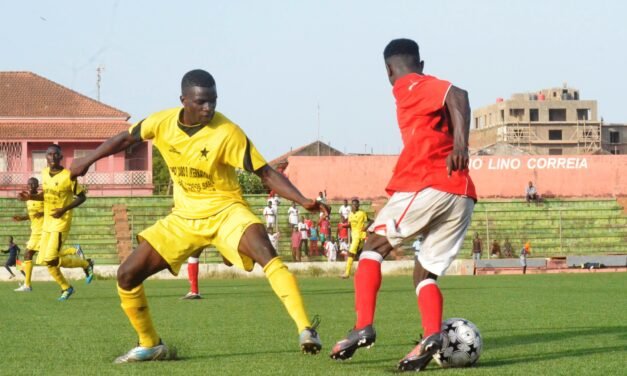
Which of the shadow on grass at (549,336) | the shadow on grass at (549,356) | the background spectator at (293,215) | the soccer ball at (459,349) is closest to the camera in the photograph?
the soccer ball at (459,349)

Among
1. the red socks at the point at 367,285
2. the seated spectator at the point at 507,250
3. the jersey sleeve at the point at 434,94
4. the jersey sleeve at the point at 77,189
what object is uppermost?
the jersey sleeve at the point at 434,94

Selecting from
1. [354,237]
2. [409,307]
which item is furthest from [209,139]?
[354,237]

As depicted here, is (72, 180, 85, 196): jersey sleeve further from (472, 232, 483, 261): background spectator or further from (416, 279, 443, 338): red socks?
(472, 232, 483, 261): background spectator

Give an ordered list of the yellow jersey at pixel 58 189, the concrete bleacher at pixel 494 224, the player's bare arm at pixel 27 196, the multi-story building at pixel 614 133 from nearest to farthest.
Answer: the player's bare arm at pixel 27 196
the yellow jersey at pixel 58 189
the concrete bleacher at pixel 494 224
the multi-story building at pixel 614 133

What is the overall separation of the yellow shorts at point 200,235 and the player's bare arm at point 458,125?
1911 millimetres

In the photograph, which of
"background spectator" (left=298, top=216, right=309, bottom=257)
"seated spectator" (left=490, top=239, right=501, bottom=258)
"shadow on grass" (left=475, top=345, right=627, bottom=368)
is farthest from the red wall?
"shadow on grass" (left=475, top=345, right=627, bottom=368)

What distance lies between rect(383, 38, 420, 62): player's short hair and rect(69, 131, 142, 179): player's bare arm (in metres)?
2.17

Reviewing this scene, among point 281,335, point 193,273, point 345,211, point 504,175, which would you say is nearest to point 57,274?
point 193,273

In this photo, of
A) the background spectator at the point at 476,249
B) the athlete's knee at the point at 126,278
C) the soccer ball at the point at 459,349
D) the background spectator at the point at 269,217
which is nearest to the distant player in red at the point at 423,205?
the soccer ball at the point at 459,349

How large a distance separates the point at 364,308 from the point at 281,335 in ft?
10.8

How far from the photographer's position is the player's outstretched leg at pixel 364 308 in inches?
297

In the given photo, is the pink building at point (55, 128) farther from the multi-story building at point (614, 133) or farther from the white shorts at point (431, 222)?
the multi-story building at point (614, 133)

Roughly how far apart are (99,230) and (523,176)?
23.2 metres

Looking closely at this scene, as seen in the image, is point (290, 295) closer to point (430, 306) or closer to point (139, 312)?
→ point (430, 306)
